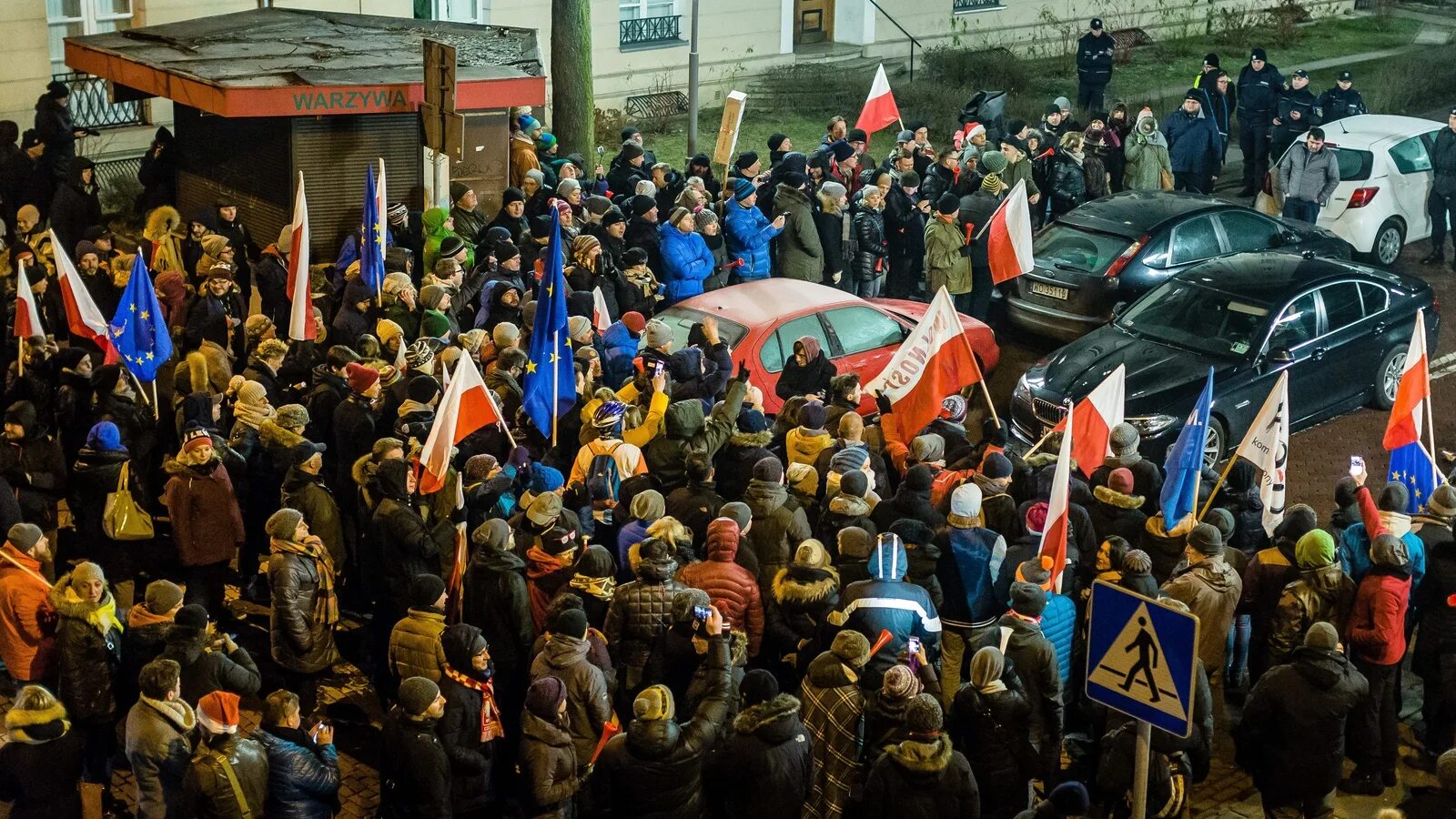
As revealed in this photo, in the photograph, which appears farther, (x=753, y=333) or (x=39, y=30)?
(x=39, y=30)

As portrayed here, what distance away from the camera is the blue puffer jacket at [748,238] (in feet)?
52.6

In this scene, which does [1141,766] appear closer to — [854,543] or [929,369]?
[854,543]

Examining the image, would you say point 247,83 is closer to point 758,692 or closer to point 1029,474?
point 1029,474

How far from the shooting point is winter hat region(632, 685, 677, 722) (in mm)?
7586

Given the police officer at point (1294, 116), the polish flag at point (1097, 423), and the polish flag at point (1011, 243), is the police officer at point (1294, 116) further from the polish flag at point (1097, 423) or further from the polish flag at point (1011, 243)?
the polish flag at point (1097, 423)

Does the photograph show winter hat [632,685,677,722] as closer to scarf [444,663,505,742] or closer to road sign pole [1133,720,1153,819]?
scarf [444,663,505,742]

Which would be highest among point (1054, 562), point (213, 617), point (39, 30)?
point (39, 30)

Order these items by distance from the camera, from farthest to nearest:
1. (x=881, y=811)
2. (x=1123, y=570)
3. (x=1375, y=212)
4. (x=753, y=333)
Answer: (x=1375, y=212)
(x=753, y=333)
(x=1123, y=570)
(x=881, y=811)

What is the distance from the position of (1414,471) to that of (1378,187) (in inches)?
345

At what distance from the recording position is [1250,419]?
1401cm

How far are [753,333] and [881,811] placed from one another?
6608mm

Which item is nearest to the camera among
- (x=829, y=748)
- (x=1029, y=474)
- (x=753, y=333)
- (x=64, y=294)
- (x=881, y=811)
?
(x=881, y=811)

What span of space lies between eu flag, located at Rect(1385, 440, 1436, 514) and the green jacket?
5.62m

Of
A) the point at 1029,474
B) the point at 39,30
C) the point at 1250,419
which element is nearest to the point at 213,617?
the point at 1029,474
